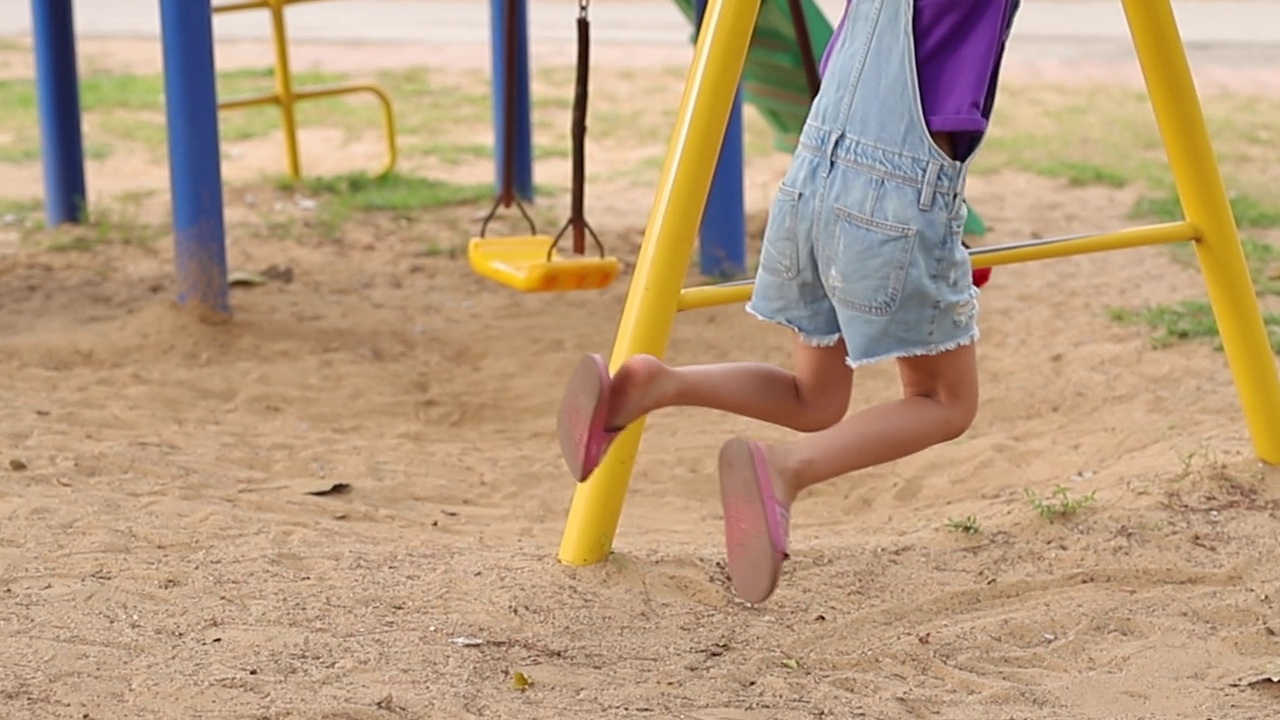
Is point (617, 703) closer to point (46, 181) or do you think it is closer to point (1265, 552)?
point (1265, 552)

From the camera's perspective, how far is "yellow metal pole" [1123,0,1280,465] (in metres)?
2.75

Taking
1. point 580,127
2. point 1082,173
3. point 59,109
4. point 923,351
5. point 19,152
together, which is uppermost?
point 580,127

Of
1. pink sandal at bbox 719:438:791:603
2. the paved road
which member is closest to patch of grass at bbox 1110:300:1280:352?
pink sandal at bbox 719:438:791:603

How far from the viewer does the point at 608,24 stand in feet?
40.2

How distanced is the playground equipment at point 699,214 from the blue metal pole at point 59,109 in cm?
384

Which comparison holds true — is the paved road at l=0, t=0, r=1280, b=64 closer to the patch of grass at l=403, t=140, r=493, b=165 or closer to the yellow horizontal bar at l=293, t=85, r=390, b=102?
the patch of grass at l=403, t=140, r=493, b=165

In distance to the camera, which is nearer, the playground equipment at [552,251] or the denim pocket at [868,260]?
the denim pocket at [868,260]

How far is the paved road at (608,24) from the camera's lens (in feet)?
36.0

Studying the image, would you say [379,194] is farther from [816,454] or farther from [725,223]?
[816,454]

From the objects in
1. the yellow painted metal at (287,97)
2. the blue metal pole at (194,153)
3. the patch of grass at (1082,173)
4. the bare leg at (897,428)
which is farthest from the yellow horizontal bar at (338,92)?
the bare leg at (897,428)

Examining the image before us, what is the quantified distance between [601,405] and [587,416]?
0.03 metres

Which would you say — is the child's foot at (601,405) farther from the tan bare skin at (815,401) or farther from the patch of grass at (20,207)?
the patch of grass at (20,207)

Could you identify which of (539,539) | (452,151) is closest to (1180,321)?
(539,539)

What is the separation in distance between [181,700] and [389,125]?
4839 mm
